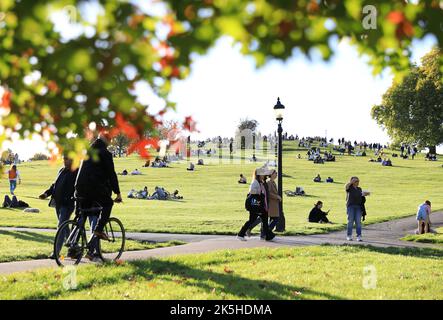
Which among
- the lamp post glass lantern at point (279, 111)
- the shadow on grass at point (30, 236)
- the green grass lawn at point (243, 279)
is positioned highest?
the lamp post glass lantern at point (279, 111)

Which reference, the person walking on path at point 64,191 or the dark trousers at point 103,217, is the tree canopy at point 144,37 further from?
the person walking on path at point 64,191

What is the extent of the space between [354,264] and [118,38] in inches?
343

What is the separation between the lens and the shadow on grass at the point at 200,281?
790 centimetres

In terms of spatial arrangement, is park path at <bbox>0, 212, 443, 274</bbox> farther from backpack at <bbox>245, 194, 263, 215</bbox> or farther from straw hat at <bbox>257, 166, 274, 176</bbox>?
straw hat at <bbox>257, 166, 274, 176</bbox>

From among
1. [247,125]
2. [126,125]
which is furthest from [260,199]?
[247,125]

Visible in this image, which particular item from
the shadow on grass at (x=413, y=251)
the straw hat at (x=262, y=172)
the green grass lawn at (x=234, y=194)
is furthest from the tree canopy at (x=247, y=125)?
the shadow on grass at (x=413, y=251)

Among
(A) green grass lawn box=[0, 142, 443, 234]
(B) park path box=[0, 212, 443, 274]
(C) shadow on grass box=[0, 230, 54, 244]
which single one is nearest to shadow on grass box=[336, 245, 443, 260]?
(B) park path box=[0, 212, 443, 274]

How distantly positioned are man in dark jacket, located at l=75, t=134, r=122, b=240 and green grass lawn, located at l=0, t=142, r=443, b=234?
8.78m

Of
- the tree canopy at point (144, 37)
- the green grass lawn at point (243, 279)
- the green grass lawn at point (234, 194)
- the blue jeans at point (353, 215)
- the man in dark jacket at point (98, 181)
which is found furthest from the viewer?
the green grass lawn at point (234, 194)

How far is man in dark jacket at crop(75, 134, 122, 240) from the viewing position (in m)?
10.1

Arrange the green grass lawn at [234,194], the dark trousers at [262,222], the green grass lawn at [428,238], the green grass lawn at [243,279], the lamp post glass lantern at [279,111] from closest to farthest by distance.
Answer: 1. the green grass lawn at [243,279]
2. the dark trousers at [262,222]
3. the green grass lawn at [428,238]
4. the lamp post glass lantern at [279,111]
5. the green grass lawn at [234,194]

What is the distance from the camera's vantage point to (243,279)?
29.9ft

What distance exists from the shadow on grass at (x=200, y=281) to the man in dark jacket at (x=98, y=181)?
1.05 m
